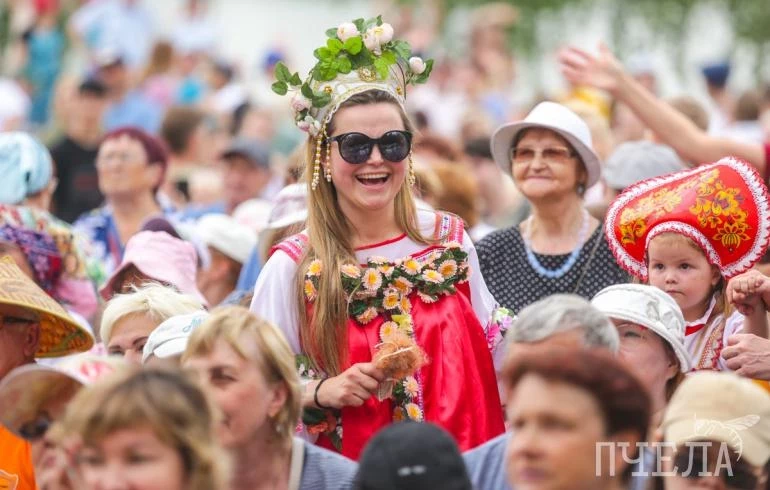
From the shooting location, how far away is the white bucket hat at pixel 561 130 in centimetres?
743

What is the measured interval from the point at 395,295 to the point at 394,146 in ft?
2.00

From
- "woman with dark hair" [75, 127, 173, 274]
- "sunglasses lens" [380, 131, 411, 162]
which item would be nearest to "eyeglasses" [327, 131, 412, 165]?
"sunglasses lens" [380, 131, 411, 162]

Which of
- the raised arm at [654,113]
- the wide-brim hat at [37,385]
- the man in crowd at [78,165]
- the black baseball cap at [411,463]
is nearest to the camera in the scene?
the black baseball cap at [411,463]

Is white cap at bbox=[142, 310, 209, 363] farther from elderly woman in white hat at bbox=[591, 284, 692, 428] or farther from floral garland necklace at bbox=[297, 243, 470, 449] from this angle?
elderly woman in white hat at bbox=[591, 284, 692, 428]

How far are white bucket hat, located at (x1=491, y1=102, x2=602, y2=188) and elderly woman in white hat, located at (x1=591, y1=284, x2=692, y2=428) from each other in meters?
1.80

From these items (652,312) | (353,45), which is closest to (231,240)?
(353,45)

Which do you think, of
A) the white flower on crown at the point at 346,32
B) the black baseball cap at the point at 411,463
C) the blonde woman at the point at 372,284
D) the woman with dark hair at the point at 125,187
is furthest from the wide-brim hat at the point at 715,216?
the woman with dark hair at the point at 125,187

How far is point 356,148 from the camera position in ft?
20.0

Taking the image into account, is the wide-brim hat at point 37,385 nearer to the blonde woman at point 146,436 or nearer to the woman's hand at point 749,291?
the blonde woman at point 146,436

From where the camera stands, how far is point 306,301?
5.93 metres

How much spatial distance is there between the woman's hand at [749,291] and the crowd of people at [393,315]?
0.5 inches

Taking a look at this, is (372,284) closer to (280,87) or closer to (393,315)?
(393,315)

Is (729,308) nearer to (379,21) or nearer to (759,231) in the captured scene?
(759,231)

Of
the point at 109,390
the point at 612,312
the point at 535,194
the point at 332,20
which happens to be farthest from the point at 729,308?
the point at 332,20
